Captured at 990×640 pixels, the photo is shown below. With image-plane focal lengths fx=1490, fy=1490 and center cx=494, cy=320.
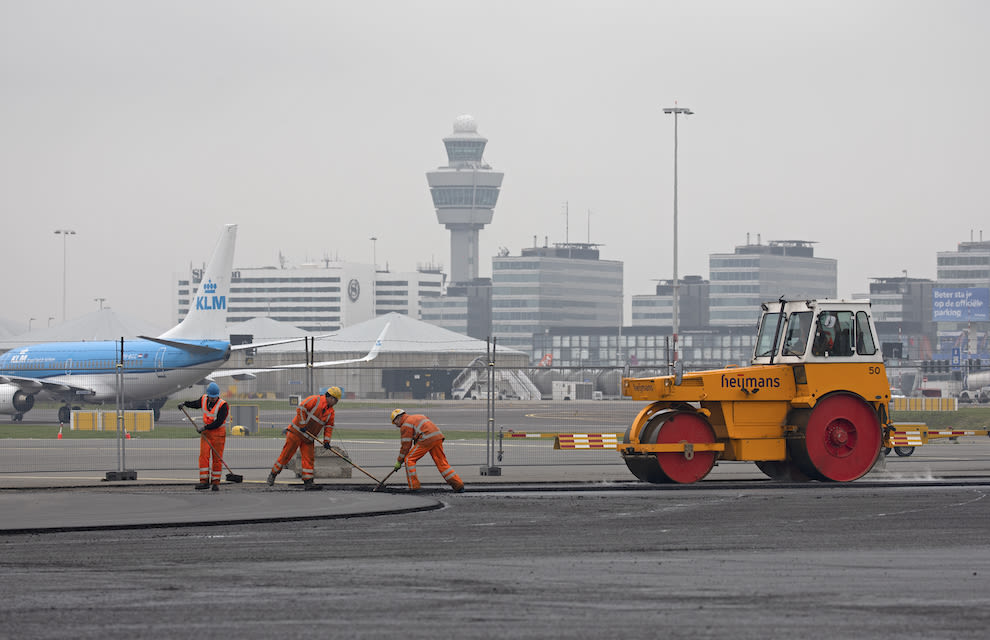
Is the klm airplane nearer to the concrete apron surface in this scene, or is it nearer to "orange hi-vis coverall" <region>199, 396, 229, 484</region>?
"orange hi-vis coverall" <region>199, 396, 229, 484</region>

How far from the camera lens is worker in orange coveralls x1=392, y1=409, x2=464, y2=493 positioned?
23.3 meters

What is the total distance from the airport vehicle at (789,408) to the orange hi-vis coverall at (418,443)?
317 centimetres

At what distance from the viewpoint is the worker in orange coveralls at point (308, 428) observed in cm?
2383

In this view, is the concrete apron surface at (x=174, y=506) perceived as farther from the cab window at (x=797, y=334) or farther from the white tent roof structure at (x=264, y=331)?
the white tent roof structure at (x=264, y=331)

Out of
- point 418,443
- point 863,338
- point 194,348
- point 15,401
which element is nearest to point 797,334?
point 863,338

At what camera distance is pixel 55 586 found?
40.4 ft

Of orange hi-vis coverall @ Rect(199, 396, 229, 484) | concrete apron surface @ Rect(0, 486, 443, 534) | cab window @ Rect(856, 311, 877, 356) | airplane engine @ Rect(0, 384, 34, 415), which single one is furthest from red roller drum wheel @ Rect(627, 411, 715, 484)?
airplane engine @ Rect(0, 384, 34, 415)

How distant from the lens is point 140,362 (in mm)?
59938

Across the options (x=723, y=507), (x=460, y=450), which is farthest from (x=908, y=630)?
(x=460, y=450)

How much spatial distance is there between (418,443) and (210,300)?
40.5 metres

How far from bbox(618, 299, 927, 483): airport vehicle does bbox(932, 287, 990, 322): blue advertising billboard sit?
159m

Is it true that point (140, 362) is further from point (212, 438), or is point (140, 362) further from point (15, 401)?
point (212, 438)

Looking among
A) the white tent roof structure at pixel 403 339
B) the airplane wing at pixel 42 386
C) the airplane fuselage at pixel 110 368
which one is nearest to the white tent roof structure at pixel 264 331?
the white tent roof structure at pixel 403 339

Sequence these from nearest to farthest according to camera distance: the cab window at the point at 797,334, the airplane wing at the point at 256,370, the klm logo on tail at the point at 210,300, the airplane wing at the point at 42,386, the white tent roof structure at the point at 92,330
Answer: the cab window at the point at 797,334, the airplane wing at the point at 256,370, the airplane wing at the point at 42,386, the klm logo on tail at the point at 210,300, the white tent roof structure at the point at 92,330
